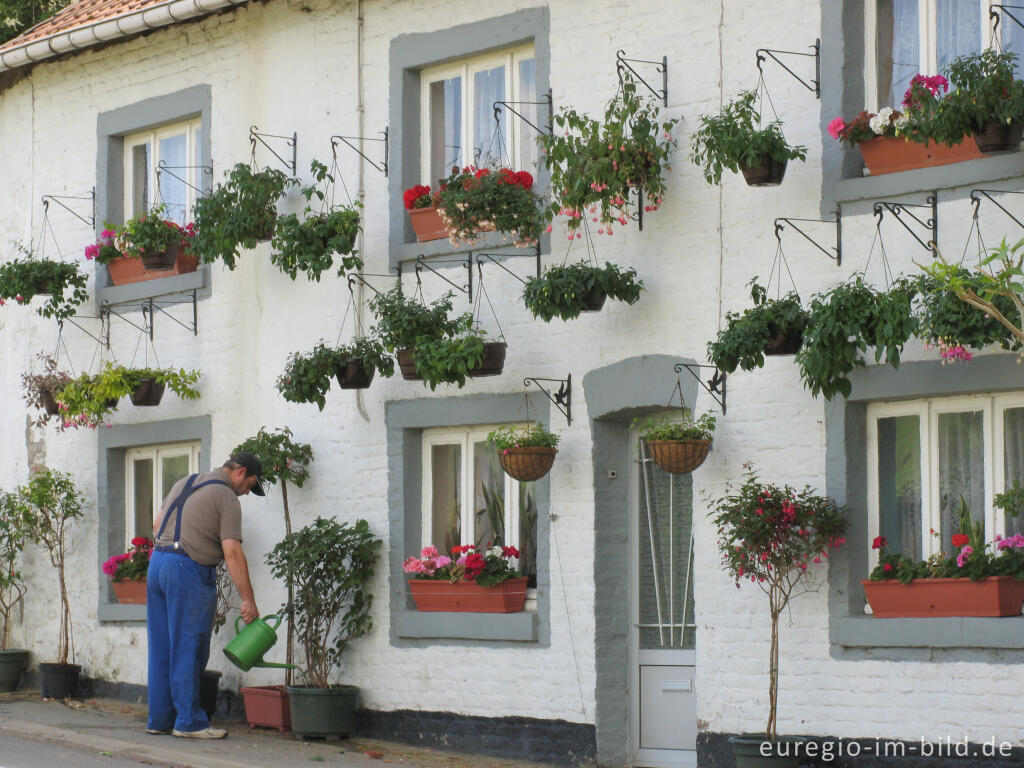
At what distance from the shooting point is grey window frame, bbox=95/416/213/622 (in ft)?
47.7

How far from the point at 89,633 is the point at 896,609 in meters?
8.09

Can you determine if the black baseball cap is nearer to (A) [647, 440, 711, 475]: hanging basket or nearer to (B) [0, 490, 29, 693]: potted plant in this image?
(A) [647, 440, 711, 475]: hanging basket

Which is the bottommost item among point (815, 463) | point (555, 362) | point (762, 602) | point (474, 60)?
point (762, 602)

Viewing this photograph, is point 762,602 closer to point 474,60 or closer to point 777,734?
point 777,734

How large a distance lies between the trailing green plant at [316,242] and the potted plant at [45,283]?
116 inches

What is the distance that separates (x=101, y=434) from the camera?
49.5 ft

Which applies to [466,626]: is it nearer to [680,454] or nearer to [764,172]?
[680,454]

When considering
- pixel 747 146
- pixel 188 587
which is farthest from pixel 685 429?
pixel 188 587

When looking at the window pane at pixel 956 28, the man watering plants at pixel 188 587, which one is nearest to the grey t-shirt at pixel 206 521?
the man watering plants at pixel 188 587

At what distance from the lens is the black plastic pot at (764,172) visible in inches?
→ 405

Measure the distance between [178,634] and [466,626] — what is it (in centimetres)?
207

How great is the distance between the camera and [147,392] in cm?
1415

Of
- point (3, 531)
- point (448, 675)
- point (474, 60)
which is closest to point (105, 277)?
point (3, 531)

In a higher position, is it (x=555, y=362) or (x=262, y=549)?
(x=555, y=362)
